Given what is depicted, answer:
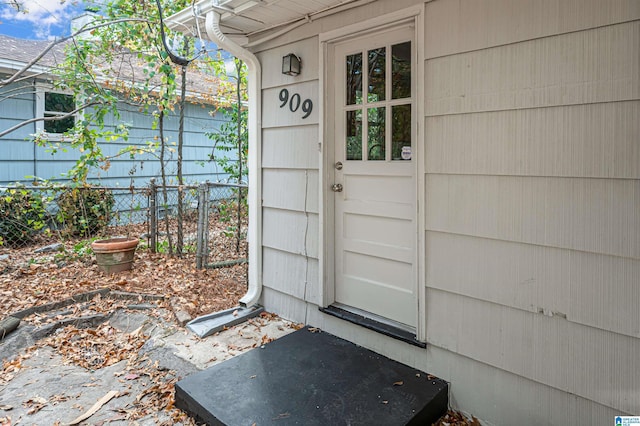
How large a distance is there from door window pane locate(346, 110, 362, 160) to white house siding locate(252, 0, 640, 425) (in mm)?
565

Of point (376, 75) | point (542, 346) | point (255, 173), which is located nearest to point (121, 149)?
point (255, 173)

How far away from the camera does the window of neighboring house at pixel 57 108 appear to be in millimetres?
6527

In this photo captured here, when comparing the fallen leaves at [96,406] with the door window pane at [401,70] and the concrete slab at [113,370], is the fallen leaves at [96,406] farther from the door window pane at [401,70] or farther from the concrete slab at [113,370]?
the door window pane at [401,70]

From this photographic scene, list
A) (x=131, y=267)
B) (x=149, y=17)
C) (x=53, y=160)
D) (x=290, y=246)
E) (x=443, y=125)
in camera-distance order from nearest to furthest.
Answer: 1. (x=443, y=125)
2. (x=290, y=246)
3. (x=131, y=267)
4. (x=149, y=17)
5. (x=53, y=160)

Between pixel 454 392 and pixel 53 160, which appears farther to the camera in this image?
pixel 53 160

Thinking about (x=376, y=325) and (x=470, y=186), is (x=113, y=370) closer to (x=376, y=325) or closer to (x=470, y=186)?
(x=376, y=325)

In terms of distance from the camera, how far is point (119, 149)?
7406 mm

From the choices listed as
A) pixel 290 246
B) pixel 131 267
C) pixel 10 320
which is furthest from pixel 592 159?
pixel 131 267

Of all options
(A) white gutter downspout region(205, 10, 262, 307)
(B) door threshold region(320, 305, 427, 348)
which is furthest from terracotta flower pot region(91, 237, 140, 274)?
(B) door threshold region(320, 305, 427, 348)

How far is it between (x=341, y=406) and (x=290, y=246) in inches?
52.4

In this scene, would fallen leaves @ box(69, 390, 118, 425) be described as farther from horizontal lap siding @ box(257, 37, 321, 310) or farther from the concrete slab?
horizontal lap siding @ box(257, 37, 321, 310)

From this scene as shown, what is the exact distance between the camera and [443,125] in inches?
83.8

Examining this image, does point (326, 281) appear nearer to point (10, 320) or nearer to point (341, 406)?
point (341, 406)

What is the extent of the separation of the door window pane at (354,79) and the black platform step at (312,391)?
1634 mm
